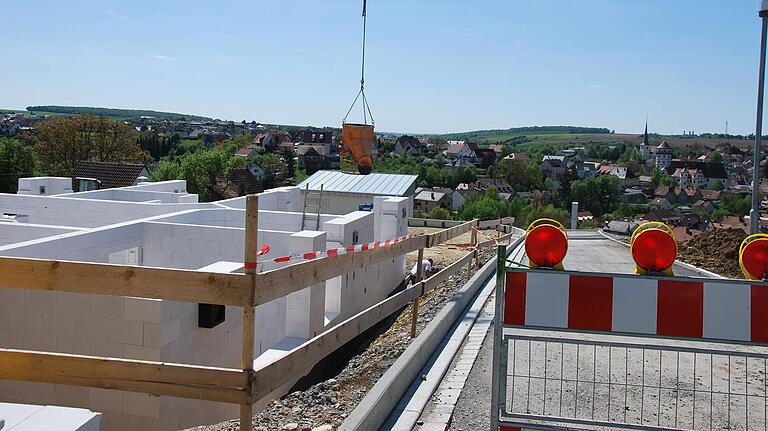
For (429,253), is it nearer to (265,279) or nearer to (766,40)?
(766,40)

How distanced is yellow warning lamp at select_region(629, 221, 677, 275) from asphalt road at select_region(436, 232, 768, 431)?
0.49m

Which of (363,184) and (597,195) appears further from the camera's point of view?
(597,195)

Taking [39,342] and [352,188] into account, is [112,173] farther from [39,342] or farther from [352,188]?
[39,342]

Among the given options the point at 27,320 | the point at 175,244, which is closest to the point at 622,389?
the point at 27,320

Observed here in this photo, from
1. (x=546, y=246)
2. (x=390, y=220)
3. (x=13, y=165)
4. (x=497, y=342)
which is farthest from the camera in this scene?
(x=13, y=165)

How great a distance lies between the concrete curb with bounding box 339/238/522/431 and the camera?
4.59 m

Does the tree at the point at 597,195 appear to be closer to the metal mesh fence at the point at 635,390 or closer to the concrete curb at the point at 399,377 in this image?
the concrete curb at the point at 399,377

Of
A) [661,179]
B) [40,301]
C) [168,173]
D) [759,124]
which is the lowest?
[40,301]

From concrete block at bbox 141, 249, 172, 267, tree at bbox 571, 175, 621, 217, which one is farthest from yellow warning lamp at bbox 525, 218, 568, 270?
tree at bbox 571, 175, 621, 217

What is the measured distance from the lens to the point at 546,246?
12.5ft

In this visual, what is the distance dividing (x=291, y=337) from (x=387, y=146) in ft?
533

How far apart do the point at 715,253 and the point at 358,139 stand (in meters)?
9.00

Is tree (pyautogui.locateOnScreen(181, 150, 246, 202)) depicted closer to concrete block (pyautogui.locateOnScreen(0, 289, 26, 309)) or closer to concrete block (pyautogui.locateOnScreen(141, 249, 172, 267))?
concrete block (pyautogui.locateOnScreen(141, 249, 172, 267))

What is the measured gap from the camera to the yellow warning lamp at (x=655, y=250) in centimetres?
370
